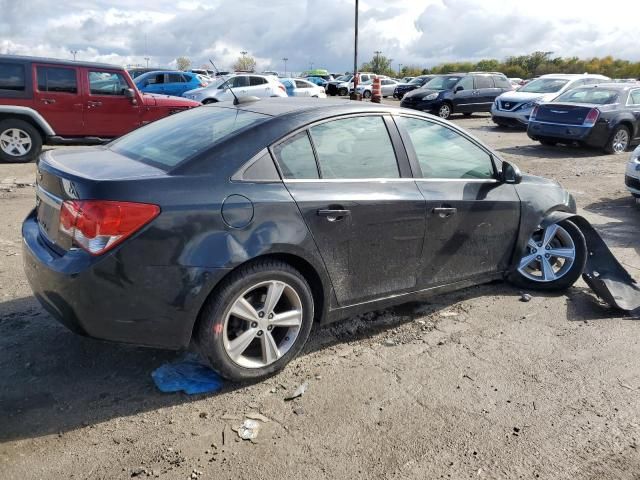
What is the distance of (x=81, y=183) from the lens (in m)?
2.81

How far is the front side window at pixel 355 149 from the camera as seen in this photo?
11.2 feet

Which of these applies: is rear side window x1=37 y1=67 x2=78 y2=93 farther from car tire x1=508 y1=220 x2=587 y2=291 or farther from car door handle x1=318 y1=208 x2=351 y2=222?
car tire x1=508 y1=220 x2=587 y2=291

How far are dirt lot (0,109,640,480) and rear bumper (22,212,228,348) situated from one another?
17.7 inches

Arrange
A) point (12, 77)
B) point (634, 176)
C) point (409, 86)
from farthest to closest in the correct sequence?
point (409, 86) < point (12, 77) < point (634, 176)

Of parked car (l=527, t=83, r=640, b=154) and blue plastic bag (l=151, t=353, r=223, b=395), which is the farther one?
parked car (l=527, t=83, r=640, b=154)

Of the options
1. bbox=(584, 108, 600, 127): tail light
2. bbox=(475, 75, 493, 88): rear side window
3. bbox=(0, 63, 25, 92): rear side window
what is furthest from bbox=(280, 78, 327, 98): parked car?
bbox=(0, 63, 25, 92): rear side window

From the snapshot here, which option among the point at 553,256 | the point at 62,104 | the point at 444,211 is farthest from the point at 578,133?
the point at 62,104

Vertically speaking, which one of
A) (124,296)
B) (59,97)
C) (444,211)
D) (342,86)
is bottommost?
(124,296)

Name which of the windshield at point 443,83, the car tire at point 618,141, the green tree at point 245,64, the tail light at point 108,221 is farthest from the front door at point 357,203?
the green tree at point 245,64

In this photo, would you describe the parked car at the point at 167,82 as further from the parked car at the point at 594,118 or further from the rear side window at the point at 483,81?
the parked car at the point at 594,118

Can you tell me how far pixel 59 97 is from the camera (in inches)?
389

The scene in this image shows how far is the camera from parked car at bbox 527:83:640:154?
41.0 ft

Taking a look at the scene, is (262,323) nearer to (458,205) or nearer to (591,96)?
(458,205)

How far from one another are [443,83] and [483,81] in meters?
1.60
